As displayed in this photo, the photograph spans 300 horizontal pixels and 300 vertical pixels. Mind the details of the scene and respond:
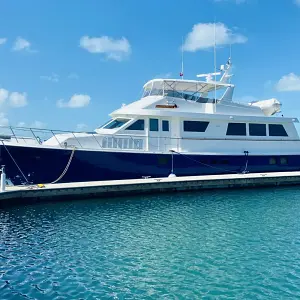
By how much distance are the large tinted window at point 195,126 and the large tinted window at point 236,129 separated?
127cm

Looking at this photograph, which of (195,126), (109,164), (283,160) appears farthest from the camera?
(283,160)

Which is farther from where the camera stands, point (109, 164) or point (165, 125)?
point (165, 125)

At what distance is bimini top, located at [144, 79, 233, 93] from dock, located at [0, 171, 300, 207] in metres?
4.37

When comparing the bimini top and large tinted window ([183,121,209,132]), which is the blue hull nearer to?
large tinted window ([183,121,209,132])

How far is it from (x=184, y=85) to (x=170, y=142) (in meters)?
2.98

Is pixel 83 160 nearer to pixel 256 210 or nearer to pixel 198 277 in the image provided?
pixel 256 210

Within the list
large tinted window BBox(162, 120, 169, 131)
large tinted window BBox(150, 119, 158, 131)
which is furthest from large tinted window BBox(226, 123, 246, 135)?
large tinted window BBox(150, 119, 158, 131)

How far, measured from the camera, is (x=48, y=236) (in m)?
8.74

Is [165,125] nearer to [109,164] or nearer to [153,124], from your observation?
[153,124]

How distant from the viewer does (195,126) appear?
1627 centimetres

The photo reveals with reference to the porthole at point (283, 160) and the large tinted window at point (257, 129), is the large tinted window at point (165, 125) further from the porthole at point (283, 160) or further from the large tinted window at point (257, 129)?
the porthole at point (283, 160)

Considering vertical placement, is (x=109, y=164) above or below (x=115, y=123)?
below

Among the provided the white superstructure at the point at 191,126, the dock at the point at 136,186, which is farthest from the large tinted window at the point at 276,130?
the dock at the point at 136,186

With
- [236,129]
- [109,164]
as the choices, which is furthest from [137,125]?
[236,129]
